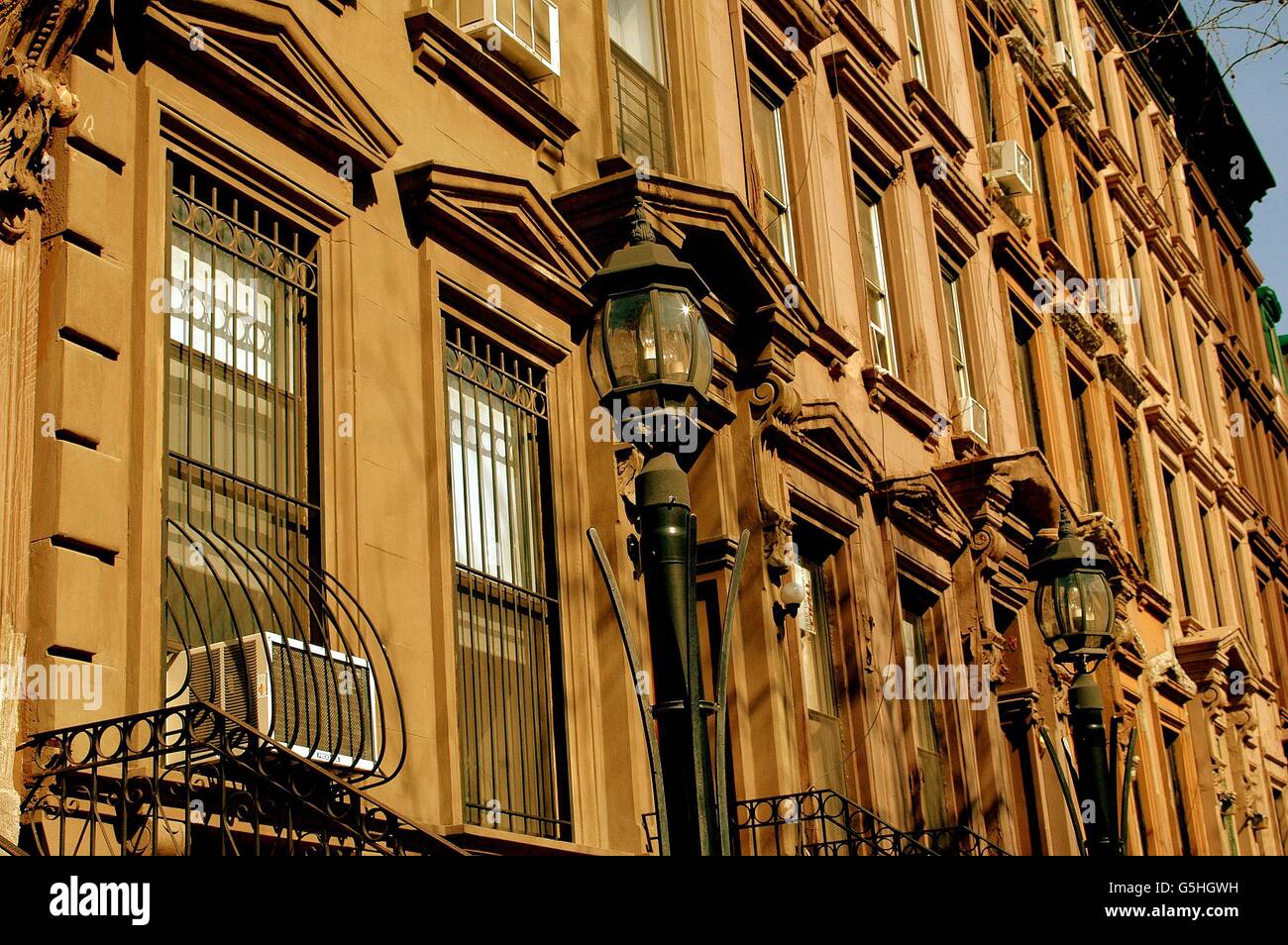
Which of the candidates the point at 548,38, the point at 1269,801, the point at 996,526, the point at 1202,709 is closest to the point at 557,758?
the point at 548,38

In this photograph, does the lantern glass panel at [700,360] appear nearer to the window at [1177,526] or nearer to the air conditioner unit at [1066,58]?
the air conditioner unit at [1066,58]

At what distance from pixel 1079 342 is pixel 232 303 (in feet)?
56.5

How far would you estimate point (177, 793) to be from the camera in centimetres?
778

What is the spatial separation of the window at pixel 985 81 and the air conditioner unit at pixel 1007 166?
0.93 meters

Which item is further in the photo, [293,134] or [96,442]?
[293,134]

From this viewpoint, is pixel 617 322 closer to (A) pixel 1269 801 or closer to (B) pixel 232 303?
(B) pixel 232 303

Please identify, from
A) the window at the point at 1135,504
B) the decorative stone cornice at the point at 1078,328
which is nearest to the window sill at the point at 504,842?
the decorative stone cornice at the point at 1078,328

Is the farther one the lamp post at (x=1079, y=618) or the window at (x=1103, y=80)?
the window at (x=1103, y=80)

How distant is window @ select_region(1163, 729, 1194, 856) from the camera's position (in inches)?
953

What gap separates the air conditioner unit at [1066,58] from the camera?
27.1 m

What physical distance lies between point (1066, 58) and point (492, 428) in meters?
18.9

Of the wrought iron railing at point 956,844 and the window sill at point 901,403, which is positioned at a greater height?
the window sill at point 901,403

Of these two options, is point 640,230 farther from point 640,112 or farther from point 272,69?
point 640,112

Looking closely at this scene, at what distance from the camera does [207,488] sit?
29.1 feet
